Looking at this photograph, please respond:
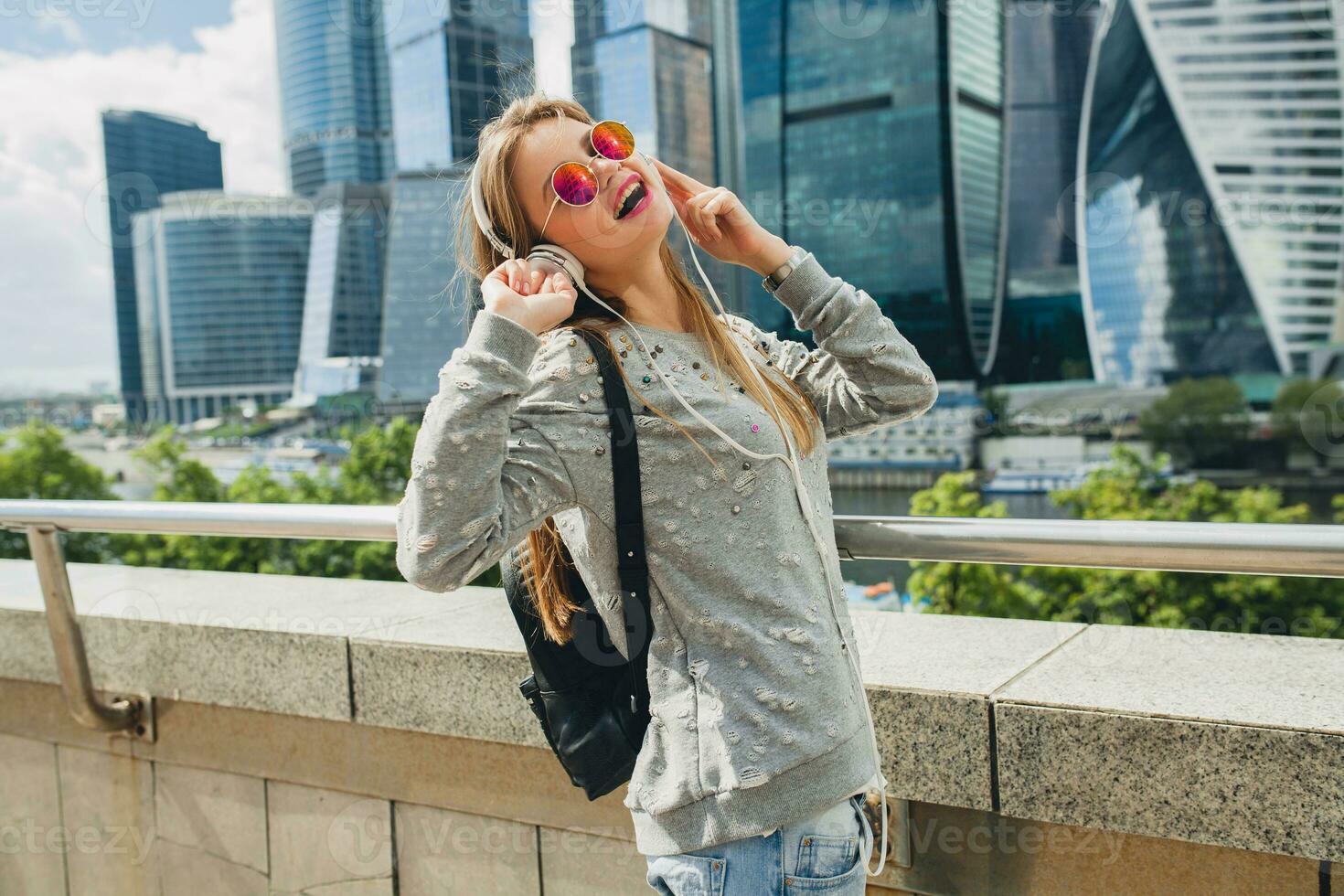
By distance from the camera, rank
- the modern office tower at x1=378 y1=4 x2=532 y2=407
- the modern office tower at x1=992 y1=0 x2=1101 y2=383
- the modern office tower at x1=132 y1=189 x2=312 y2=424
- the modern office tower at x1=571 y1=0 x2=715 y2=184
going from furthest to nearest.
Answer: the modern office tower at x1=571 y1=0 x2=715 y2=184
the modern office tower at x1=132 y1=189 x2=312 y2=424
the modern office tower at x1=378 y1=4 x2=532 y2=407
the modern office tower at x1=992 y1=0 x2=1101 y2=383

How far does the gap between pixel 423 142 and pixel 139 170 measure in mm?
Answer: 23455

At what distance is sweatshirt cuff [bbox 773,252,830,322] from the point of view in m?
1.69

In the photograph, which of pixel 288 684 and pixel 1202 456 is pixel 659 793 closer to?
pixel 288 684

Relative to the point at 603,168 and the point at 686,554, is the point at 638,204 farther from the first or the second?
the point at 686,554

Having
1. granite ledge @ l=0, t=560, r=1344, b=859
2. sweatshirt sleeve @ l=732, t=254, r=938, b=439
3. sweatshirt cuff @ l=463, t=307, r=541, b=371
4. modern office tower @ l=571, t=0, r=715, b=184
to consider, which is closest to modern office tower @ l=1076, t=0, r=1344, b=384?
modern office tower @ l=571, t=0, r=715, b=184

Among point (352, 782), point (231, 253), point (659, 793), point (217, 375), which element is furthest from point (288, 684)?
point (231, 253)

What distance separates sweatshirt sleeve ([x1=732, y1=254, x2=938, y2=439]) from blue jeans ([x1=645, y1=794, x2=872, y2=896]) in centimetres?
60

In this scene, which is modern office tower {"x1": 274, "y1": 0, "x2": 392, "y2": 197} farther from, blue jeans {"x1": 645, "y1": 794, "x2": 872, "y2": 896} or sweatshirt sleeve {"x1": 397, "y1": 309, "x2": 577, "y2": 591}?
blue jeans {"x1": 645, "y1": 794, "x2": 872, "y2": 896}

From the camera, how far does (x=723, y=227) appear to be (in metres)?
1.72

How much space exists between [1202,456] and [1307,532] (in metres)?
76.3

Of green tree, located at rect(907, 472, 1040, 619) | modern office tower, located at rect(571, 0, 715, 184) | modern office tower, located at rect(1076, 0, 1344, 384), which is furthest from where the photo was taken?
modern office tower, located at rect(571, 0, 715, 184)

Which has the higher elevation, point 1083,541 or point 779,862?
point 1083,541

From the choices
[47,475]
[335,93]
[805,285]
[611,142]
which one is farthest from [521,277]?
[335,93]

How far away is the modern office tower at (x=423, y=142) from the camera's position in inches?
3438
